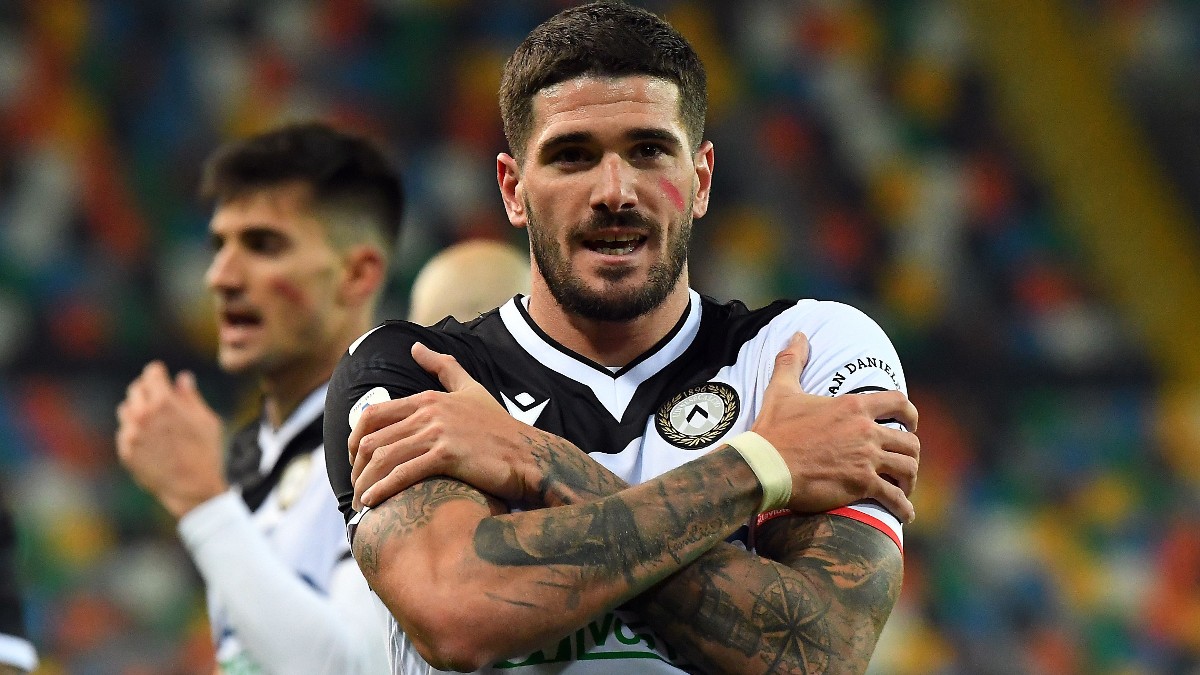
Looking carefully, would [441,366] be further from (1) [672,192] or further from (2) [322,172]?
(2) [322,172]

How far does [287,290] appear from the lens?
3.80 m

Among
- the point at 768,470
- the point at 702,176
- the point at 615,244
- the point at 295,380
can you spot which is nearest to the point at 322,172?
the point at 295,380

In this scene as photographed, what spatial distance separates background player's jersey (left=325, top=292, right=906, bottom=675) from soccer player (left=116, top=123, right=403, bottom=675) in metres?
0.87

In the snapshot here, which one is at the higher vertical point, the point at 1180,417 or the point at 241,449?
the point at 1180,417

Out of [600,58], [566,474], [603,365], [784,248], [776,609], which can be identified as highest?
[784,248]

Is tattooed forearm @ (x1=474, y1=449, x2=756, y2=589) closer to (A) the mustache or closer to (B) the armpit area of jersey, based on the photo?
(B) the armpit area of jersey

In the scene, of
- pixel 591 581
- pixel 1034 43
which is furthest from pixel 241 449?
pixel 1034 43

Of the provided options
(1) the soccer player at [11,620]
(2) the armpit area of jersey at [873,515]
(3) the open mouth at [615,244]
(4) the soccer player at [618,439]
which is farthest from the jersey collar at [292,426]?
(2) the armpit area of jersey at [873,515]

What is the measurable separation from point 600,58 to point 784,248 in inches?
192

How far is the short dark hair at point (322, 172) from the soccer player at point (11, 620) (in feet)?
4.59

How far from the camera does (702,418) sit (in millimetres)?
2271

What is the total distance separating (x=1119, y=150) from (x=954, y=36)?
1064 millimetres

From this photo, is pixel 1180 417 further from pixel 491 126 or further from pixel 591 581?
pixel 591 581

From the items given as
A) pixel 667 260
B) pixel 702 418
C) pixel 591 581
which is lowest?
pixel 591 581
